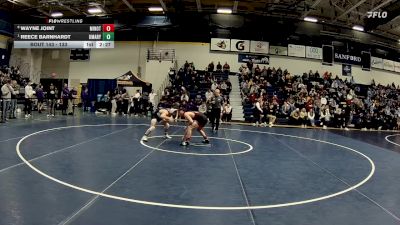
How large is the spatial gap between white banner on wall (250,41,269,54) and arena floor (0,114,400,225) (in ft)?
56.8

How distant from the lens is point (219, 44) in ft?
83.0

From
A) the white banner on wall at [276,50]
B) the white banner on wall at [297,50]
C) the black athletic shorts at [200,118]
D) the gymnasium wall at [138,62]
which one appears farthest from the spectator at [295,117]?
the black athletic shorts at [200,118]

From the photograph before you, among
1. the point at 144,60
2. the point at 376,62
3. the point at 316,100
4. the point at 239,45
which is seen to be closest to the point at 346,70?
the point at 376,62

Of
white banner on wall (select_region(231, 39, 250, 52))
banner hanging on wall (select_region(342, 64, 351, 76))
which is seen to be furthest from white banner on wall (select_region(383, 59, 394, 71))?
white banner on wall (select_region(231, 39, 250, 52))

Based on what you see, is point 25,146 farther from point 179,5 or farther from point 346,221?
point 179,5

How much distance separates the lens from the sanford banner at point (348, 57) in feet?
89.0

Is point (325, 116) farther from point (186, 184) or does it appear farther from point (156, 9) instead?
point (186, 184)

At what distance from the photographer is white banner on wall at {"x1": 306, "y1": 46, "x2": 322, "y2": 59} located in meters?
26.4

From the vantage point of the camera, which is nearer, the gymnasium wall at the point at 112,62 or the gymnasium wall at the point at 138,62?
the gymnasium wall at the point at 138,62

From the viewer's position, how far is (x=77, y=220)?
11.7 ft

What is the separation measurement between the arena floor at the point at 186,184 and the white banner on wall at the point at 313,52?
60.5 feet

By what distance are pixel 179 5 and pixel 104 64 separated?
8.38 m

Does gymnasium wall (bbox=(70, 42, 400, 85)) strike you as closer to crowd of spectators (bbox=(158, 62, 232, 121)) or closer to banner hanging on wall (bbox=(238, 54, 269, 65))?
banner hanging on wall (bbox=(238, 54, 269, 65))

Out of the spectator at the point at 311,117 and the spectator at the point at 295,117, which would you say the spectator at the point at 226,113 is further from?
the spectator at the point at 311,117
